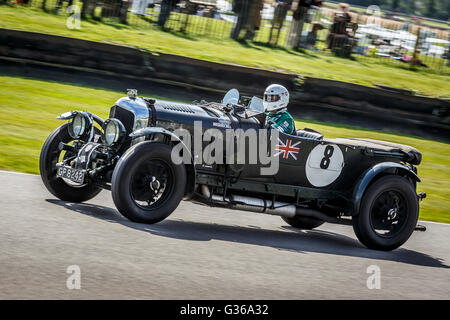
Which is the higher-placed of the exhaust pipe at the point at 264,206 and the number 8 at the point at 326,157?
the number 8 at the point at 326,157

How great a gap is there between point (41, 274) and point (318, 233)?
441 cm

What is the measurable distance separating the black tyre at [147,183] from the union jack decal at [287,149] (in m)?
1.26

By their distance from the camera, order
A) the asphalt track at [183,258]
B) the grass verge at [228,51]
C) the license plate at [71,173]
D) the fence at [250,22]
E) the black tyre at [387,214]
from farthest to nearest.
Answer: the fence at [250,22] → the grass verge at [228,51] → the black tyre at [387,214] → the license plate at [71,173] → the asphalt track at [183,258]

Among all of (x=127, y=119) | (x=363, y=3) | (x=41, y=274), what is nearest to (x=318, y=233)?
(x=127, y=119)

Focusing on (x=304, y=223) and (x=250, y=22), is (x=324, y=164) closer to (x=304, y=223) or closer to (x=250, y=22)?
(x=304, y=223)

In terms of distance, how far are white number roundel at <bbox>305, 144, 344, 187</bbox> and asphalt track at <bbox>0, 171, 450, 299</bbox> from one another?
67 centimetres

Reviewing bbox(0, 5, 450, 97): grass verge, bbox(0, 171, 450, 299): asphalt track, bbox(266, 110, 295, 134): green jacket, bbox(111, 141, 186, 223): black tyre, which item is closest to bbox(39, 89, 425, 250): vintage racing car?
bbox(111, 141, 186, 223): black tyre

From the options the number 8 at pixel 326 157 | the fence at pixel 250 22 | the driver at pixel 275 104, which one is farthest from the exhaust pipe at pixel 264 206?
the fence at pixel 250 22

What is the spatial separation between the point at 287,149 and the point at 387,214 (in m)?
1.35

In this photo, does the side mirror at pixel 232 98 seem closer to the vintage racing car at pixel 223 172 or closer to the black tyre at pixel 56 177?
the vintage racing car at pixel 223 172

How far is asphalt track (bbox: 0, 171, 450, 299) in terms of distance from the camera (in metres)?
4.78

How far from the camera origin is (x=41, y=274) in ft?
15.3

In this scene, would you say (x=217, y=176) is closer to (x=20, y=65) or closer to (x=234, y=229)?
(x=234, y=229)

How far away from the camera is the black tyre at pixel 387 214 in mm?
7637
